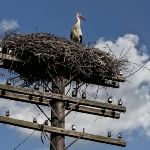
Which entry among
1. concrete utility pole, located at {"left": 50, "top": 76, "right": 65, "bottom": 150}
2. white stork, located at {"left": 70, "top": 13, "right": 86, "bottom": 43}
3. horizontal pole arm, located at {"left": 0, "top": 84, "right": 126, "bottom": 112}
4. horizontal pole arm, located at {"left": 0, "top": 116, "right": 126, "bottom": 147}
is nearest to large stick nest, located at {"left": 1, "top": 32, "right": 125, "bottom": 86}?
concrete utility pole, located at {"left": 50, "top": 76, "right": 65, "bottom": 150}

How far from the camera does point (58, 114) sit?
6.51 meters

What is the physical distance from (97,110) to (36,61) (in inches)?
56.0

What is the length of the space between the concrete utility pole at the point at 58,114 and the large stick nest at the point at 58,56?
0.22m

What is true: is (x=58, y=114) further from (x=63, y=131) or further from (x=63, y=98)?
(x=63, y=131)

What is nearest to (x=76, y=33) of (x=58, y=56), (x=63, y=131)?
(x=58, y=56)

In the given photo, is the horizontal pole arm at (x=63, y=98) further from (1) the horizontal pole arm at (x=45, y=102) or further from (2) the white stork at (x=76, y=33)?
(2) the white stork at (x=76, y=33)

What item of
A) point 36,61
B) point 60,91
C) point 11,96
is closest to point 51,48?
point 36,61

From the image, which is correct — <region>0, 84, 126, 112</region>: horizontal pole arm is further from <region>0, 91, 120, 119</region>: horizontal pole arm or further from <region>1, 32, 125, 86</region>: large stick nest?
<region>1, 32, 125, 86</region>: large stick nest

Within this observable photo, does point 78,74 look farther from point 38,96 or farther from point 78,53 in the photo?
point 38,96

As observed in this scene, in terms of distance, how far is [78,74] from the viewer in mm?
7273

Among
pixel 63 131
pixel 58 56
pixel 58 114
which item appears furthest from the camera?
pixel 58 56

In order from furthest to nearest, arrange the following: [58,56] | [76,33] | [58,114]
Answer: [76,33]
[58,56]
[58,114]

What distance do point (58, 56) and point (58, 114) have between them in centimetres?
116

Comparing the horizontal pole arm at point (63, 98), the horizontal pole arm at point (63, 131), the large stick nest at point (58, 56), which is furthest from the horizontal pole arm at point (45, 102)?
the large stick nest at point (58, 56)
